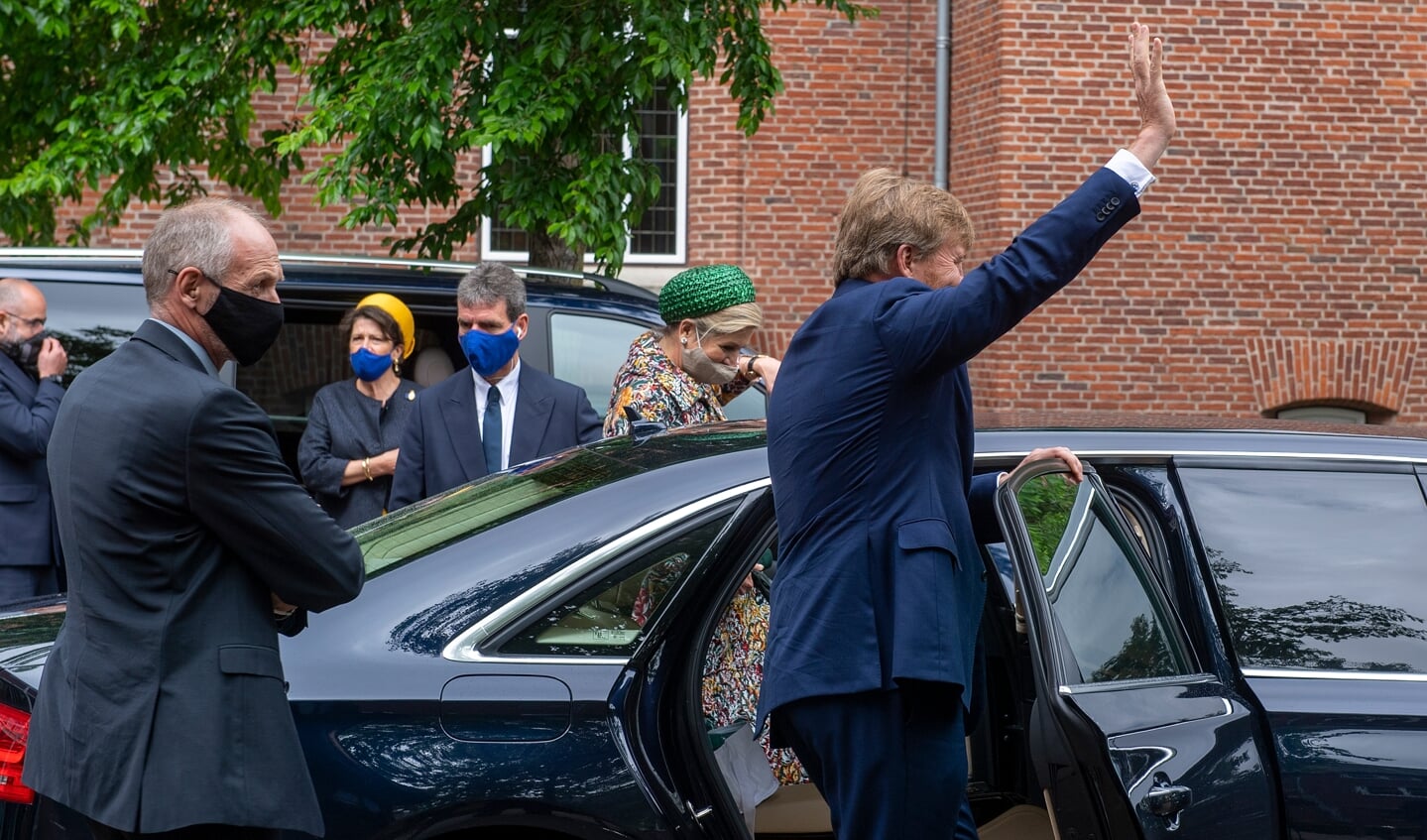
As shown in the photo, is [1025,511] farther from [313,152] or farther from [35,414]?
[313,152]

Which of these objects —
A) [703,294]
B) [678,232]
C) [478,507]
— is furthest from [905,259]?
[678,232]

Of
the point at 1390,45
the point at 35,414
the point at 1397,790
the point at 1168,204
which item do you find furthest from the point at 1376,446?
the point at 1390,45

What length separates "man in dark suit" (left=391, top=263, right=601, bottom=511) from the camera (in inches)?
204

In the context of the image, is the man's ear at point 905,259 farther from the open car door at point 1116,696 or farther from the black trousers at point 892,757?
the black trousers at point 892,757

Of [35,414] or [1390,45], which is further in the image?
[1390,45]

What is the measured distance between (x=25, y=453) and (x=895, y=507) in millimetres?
4183

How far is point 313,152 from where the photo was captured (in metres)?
11.5

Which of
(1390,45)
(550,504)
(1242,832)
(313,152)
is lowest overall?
(1242,832)

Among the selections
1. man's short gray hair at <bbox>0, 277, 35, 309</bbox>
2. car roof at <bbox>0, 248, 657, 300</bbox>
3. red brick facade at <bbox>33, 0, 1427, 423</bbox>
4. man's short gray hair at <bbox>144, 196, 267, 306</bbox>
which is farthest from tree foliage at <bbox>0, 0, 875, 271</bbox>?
man's short gray hair at <bbox>144, 196, 267, 306</bbox>

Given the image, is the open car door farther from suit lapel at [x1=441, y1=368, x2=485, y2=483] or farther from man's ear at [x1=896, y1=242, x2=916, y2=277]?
suit lapel at [x1=441, y1=368, x2=485, y2=483]

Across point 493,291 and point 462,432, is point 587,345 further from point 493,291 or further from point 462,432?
point 462,432

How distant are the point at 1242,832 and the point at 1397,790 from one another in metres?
0.36

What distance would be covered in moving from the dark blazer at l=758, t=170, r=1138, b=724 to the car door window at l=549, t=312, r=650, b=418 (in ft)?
11.6

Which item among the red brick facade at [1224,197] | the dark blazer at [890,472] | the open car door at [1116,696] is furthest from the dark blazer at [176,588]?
the red brick facade at [1224,197]
